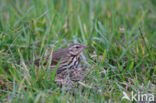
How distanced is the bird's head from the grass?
0.56ft

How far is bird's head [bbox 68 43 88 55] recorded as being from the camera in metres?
5.27

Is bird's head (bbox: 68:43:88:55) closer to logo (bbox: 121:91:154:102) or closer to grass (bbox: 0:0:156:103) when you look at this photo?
grass (bbox: 0:0:156:103)

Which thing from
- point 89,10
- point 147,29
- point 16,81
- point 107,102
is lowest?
point 107,102

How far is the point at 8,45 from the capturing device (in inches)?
199

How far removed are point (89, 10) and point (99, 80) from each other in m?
3.07

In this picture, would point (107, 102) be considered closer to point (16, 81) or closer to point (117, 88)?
point (117, 88)

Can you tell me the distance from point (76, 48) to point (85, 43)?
0.33 m

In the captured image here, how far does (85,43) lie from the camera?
5.57m

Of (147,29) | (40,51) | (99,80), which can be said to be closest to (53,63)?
(40,51)

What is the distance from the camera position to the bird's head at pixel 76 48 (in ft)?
17.3

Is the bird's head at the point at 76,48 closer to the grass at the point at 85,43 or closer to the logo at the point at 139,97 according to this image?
the grass at the point at 85,43

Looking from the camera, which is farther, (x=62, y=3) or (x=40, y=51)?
(x=62, y=3)

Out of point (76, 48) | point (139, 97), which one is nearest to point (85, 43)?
point (76, 48)

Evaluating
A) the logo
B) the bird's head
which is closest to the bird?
the bird's head
